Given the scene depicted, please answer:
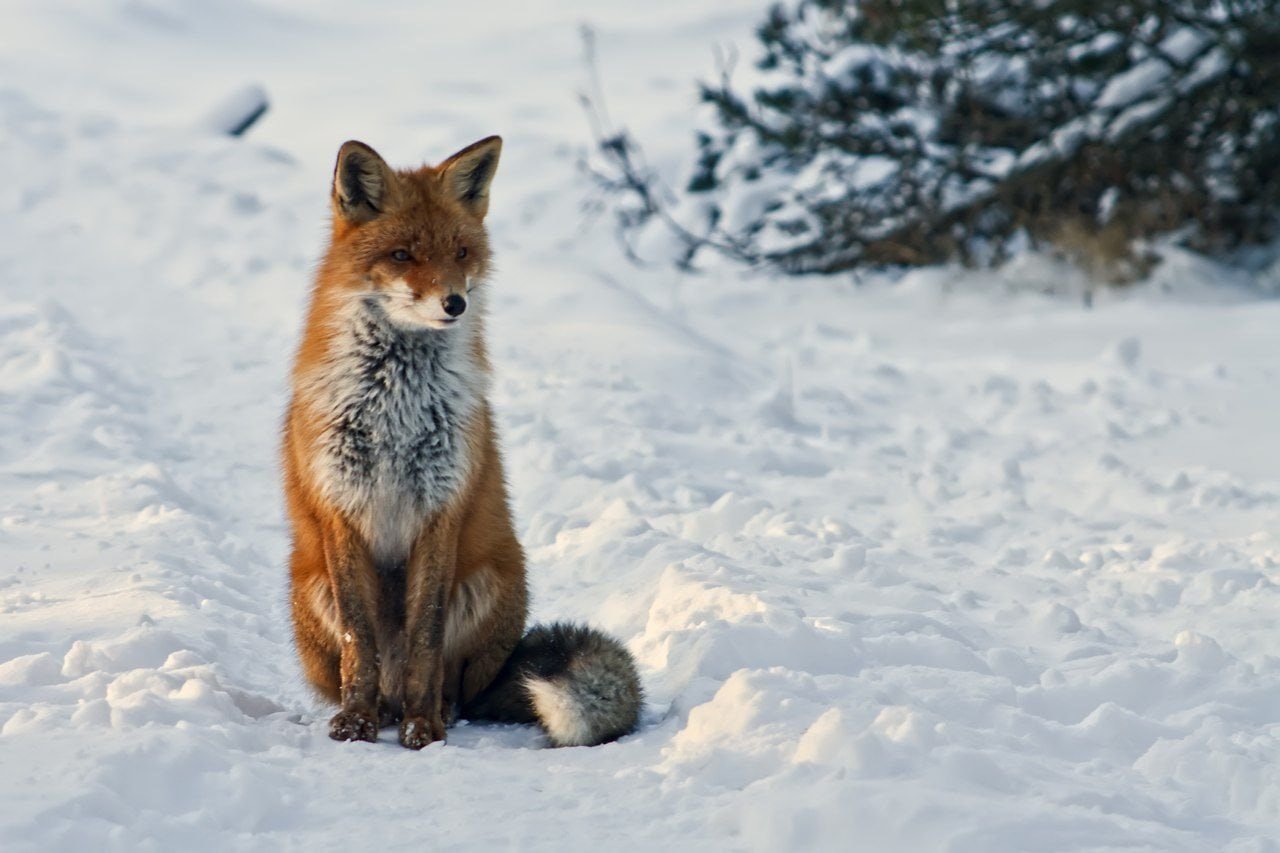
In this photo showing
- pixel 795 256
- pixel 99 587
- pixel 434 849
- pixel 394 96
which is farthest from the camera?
pixel 394 96

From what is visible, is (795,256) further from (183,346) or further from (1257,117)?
(183,346)

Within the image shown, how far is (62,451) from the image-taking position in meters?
7.77

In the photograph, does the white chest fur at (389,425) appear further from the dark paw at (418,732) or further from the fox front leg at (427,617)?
the dark paw at (418,732)

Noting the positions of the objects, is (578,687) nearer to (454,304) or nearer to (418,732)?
(418,732)

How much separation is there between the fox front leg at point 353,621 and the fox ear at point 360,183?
1.12 m

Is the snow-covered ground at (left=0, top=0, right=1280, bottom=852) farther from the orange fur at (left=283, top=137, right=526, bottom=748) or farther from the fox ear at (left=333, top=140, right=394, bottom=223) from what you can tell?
the fox ear at (left=333, top=140, right=394, bottom=223)

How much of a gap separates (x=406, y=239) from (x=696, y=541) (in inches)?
116

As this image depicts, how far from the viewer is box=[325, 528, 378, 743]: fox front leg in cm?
452

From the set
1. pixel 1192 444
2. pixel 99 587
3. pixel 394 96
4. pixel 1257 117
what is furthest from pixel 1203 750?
pixel 394 96

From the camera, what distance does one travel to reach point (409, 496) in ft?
14.9

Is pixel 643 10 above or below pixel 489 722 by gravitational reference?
above

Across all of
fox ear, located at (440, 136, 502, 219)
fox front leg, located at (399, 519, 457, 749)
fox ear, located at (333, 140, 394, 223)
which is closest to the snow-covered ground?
fox front leg, located at (399, 519, 457, 749)

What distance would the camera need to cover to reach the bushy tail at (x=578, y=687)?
432cm

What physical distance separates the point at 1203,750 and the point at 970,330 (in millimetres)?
9067
